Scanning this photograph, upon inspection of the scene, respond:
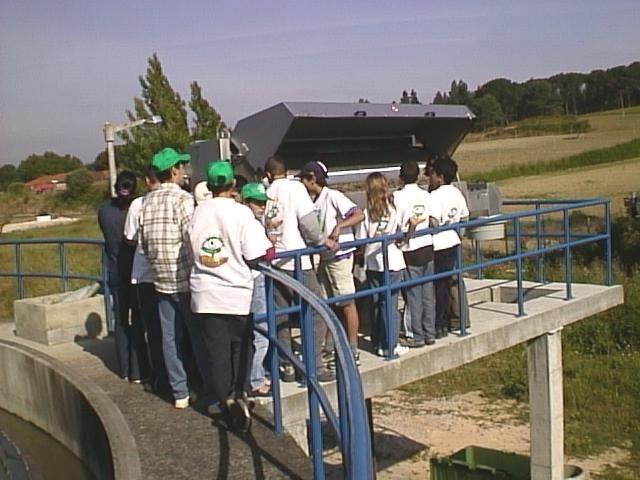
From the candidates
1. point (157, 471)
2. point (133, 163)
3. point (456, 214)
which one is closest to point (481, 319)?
point (456, 214)

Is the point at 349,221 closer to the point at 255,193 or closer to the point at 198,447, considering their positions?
the point at 255,193

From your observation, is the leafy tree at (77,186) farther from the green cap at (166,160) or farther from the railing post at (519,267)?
the green cap at (166,160)

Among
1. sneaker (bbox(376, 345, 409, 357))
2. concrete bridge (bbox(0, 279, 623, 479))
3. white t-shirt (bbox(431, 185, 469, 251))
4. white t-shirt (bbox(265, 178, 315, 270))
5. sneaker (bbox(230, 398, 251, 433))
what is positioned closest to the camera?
concrete bridge (bbox(0, 279, 623, 479))

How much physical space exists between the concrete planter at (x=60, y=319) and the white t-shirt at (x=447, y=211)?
3.37m

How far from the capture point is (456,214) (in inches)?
257

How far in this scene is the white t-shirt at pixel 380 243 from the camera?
5.88m

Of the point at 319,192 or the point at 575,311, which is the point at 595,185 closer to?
the point at 575,311

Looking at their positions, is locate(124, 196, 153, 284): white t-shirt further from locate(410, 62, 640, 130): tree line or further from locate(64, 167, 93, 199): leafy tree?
locate(410, 62, 640, 130): tree line

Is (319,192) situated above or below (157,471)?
above

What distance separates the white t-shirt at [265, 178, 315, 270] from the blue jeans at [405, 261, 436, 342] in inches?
39.1

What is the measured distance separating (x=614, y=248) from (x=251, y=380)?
17.3m

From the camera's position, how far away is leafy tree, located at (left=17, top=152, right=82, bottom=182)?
275ft

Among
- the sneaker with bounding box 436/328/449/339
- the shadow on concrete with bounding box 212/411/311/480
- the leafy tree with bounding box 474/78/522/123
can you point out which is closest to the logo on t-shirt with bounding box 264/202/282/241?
the shadow on concrete with bounding box 212/411/311/480

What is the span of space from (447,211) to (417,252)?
0.53 meters
